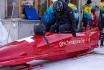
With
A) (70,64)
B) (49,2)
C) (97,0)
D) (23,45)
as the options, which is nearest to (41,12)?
(49,2)

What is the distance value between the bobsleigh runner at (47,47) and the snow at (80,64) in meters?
0.14

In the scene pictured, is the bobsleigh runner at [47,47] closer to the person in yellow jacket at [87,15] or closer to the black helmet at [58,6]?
the black helmet at [58,6]

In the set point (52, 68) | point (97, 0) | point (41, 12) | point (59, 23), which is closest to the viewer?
point (52, 68)

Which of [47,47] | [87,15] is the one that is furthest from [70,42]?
[87,15]

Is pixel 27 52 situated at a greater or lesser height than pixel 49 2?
lesser

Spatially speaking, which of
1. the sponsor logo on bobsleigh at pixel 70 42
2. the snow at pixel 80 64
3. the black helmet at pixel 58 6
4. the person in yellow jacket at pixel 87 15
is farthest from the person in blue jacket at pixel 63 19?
the person in yellow jacket at pixel 87 15

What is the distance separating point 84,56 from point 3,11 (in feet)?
12.2

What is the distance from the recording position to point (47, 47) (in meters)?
7.16

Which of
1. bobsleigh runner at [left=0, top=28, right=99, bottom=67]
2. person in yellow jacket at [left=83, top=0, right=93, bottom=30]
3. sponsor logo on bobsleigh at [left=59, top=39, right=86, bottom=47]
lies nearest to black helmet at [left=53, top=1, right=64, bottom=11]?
bobsleigh runner at [left=0, top=28, right=99, bottom=67]

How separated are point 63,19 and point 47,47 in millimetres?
1534

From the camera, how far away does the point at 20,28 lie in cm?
1107

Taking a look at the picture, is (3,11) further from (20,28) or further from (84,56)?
(84,56)

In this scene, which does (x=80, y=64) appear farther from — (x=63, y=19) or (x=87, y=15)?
(x=87, y=15)

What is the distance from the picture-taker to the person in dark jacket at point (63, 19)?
8238 mm
